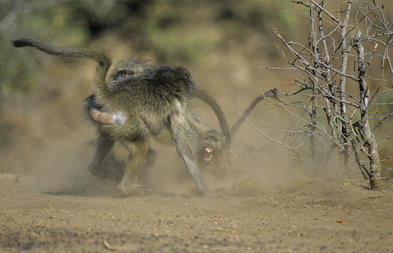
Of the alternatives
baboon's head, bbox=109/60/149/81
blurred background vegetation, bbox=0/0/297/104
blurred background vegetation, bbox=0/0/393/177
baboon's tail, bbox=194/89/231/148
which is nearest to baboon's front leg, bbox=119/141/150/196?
baboon's head, bbox=109/60/149/81

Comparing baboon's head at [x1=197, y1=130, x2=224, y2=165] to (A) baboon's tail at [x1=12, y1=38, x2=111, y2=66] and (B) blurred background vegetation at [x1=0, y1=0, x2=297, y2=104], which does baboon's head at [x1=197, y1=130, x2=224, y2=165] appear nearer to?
(A) baboon's tail at [x1=12, y1=38, x2=111, y2=66]

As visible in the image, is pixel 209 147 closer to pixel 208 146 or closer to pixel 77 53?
pixel 208 146

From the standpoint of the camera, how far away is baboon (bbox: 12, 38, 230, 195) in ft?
21.0

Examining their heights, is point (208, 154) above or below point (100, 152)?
above

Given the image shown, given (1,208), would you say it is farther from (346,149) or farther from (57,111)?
(57,111)

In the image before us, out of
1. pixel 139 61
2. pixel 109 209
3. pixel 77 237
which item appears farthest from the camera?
pixel 139 61

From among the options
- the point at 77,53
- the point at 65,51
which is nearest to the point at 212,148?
the point at 77,53

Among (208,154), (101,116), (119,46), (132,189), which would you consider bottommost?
(132,189)

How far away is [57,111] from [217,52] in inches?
192

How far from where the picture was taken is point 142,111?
258 inches

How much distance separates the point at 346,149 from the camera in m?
6.18

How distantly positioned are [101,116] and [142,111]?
1.60 feet

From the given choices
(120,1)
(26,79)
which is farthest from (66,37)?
(120,1)

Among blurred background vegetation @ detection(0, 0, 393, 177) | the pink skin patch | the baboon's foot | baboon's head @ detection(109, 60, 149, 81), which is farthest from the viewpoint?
blurred background vegetation @ detection(0, 0, 393, 177)
